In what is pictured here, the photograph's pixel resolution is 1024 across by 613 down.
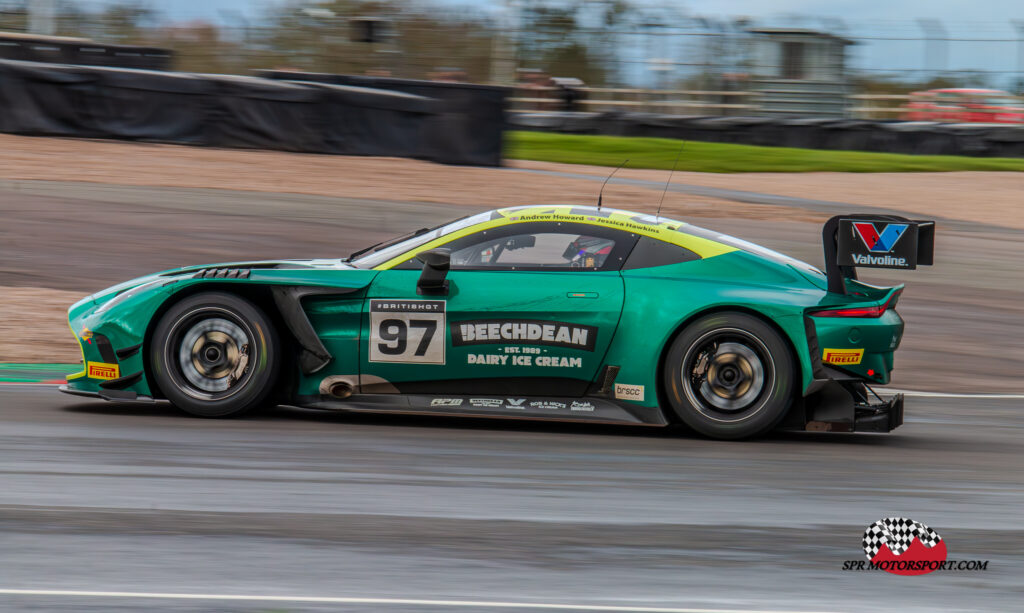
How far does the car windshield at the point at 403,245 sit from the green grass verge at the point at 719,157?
17.0 m

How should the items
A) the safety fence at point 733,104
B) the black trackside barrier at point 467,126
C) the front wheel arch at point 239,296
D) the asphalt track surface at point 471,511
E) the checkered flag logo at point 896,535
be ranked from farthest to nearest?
the safety fence at point 733,104 < the black trackside barrier at point 467,126 < the front wheel arch at point 239,296 < the checkered flag logo at point 896,535 < the asphalt track surface at point 471,511

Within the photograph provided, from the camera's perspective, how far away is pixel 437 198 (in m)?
→ 15.9

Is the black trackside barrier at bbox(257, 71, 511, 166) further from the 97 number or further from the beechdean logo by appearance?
the beechdean logo

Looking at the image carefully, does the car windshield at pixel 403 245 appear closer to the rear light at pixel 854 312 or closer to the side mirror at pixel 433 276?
the side mirror at pixel 433 276

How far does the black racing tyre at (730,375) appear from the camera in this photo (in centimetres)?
643

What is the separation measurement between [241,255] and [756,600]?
9047mm

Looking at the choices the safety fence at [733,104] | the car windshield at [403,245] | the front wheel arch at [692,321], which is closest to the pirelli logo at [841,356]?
the front wheel arch at [692,321]

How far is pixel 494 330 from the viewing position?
6.47 m

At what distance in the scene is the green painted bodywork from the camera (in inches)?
254

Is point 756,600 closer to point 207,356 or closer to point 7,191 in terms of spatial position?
point 207,356

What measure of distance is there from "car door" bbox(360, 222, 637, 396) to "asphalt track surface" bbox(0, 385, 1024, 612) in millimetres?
321

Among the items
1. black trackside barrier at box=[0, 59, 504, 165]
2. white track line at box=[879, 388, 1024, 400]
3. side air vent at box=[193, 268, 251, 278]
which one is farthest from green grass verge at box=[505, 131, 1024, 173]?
side air vent at box=[193, 268, 251, 278]
